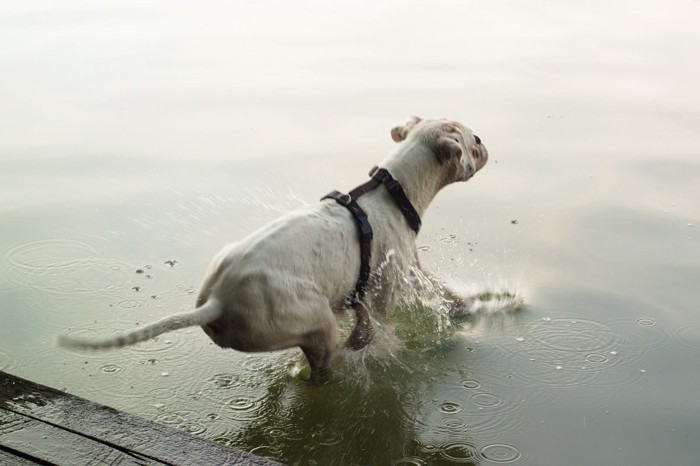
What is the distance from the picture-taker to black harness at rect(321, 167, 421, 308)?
4.72m

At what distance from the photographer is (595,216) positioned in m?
6.95

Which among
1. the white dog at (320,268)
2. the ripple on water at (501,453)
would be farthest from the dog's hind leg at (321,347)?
the ripple on water at (501,453)

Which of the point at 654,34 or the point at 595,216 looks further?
the point at 654,34

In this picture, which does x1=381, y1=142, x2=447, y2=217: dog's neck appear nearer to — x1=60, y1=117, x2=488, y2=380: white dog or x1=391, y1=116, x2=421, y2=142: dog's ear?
x1=60, y1=117, x2=488, y2=380: white dog

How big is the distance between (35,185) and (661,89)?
6.58 metres

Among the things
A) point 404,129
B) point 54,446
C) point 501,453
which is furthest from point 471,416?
point 54,446

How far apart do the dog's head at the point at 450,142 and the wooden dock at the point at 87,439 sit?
2385mm

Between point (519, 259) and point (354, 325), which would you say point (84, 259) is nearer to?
point (354, 325)

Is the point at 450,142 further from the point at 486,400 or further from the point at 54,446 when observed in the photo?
the point at 54,446

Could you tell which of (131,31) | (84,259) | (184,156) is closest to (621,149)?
(184,156)

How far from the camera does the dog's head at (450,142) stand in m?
5.12

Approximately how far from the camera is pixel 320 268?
445 centimetres

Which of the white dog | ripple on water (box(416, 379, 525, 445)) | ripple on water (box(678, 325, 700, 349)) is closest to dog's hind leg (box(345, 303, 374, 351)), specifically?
the white dog

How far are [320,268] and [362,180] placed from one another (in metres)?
3.11
